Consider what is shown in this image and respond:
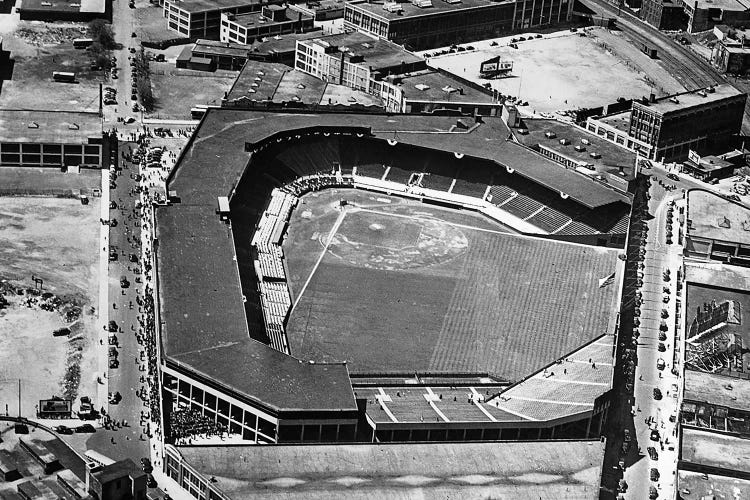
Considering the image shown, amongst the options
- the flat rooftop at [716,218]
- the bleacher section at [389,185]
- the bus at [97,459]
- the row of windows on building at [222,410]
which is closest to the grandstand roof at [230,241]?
the row of windows on building at [222,410]

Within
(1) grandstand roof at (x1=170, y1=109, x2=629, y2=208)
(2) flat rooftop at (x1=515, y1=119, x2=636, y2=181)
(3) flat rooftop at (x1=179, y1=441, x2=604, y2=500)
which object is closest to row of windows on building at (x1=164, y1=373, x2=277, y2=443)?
(3) flat rooftop at (x1=179, y1=441, x2=604, y2=500)

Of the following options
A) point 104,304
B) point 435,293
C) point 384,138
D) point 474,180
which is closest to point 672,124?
point 474,180

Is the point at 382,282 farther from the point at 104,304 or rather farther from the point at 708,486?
the point at 708,486

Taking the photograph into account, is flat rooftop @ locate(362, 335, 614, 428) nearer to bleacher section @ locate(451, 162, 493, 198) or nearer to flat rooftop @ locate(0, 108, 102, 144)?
bleacher section @ locate(451, 162, 493, 198)

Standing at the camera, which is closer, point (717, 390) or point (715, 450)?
point (715, 450)

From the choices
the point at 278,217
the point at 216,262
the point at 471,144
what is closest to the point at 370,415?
the point at 216,262
